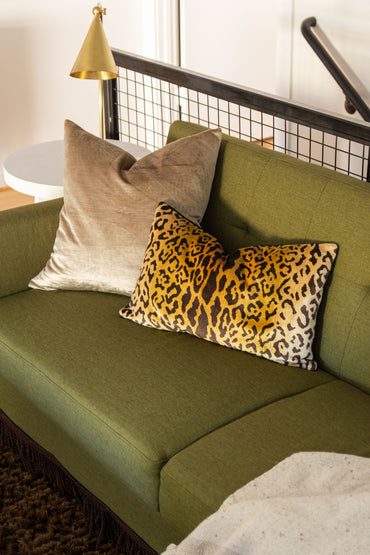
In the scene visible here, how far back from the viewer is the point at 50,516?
1.93 metres

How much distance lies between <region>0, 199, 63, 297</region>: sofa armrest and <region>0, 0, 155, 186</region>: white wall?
6.44 ft

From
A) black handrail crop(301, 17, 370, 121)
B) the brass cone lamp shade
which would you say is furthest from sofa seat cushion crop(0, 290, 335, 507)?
black handrail crop(301, 17, 370, 121)

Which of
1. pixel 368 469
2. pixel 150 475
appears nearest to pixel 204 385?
pixel 150 475

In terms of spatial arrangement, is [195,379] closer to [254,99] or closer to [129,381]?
[129,381]

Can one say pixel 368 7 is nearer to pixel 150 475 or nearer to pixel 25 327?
pixel 25 327

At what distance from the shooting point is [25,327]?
2062 mm

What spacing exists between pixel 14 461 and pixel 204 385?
649 millimetres

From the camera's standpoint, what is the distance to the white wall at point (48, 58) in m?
4.06

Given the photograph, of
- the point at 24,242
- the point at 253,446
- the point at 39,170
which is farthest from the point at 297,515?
the point at 39,170

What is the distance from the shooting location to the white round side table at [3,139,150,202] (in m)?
2.58

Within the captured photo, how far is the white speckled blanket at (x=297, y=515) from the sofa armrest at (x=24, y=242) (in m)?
1.08

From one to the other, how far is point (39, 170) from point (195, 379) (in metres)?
1.18

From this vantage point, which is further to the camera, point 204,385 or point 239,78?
point 239,78

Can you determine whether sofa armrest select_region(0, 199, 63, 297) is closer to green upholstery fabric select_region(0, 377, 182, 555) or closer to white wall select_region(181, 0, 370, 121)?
green upholstery fabric select_region(0, 377, 182, 555)
